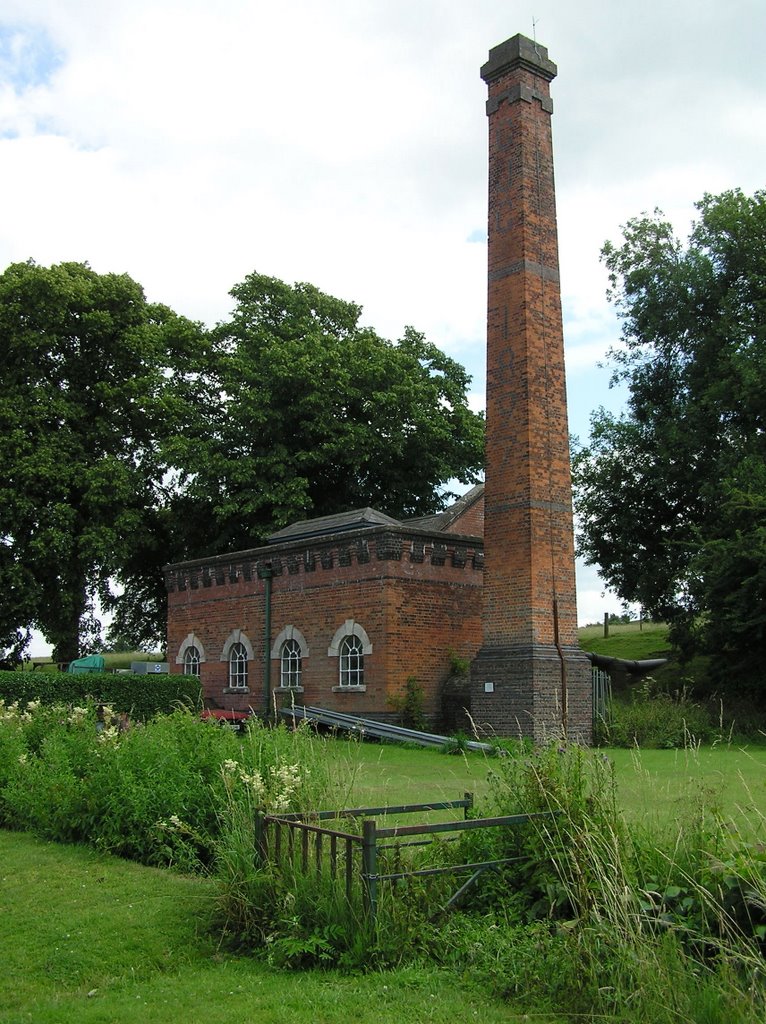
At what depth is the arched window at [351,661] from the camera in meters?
24.0

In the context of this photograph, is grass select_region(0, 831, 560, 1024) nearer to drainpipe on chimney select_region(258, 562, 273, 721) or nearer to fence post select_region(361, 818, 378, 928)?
fence post select_region(361, 818, 378, 928)

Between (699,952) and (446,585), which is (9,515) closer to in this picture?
(446,585)

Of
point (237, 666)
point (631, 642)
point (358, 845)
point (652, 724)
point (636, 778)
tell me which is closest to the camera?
point (358, 845)

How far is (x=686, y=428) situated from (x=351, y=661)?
42.5 ft

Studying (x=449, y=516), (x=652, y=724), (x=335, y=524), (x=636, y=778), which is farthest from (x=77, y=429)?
(x=636, y=778)

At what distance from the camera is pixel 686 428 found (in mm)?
30172

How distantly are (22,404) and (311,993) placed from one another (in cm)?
3097

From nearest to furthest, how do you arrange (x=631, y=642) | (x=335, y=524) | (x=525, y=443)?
(x=525, y=443)
(x=335, y=524)
(x=631, y=642)

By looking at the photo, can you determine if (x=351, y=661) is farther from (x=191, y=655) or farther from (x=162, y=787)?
(x=162, y=787)

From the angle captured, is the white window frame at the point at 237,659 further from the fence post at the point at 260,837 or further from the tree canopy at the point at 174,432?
the fence post at the point at 260,837

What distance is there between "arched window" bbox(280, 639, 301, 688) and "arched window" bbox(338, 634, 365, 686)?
1.81m

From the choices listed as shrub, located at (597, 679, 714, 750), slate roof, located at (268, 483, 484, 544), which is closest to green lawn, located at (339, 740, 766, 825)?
shrub, located at (597, 679, 714, 750)

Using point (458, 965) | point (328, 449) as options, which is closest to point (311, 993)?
point (458, 965)

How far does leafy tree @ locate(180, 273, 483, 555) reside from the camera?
34.4 m
